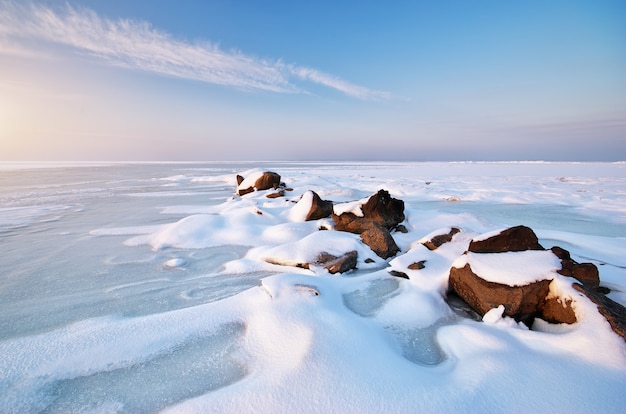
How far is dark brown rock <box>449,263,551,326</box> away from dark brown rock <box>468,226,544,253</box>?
50 centimetres

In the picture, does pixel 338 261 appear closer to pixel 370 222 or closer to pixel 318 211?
pixel 370 222

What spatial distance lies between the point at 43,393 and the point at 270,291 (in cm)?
174

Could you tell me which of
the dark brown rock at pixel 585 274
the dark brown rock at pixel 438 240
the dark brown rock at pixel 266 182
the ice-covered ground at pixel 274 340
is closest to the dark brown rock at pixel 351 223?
the ice-covered ground at pixel 274 340

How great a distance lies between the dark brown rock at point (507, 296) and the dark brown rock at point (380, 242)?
1.49 m

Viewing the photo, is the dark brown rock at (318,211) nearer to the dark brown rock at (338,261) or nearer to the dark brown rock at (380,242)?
the dark brown rock at (380,242)

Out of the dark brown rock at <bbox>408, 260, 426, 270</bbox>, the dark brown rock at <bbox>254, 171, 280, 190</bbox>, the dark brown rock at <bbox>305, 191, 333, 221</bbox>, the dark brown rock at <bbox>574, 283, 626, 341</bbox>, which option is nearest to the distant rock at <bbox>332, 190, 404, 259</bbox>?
the dark brown rock at <bbox>305, 191, 333, 221</bbox>

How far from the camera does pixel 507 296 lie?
9.04 ft

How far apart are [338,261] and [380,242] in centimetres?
92

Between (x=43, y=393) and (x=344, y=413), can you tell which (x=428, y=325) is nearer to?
(x=344, y=413)

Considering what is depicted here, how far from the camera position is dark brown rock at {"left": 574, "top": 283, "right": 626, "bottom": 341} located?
7.04ft

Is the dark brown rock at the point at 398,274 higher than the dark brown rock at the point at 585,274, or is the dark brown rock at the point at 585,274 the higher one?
the dark brown rock at the point at 585,274

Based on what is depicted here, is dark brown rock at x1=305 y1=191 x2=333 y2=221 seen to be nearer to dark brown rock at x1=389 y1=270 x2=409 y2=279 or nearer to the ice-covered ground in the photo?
the ice-covered ground

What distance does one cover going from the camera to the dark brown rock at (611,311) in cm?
215

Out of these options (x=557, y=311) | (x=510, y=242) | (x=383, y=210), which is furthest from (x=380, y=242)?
(x=557, y=311)
